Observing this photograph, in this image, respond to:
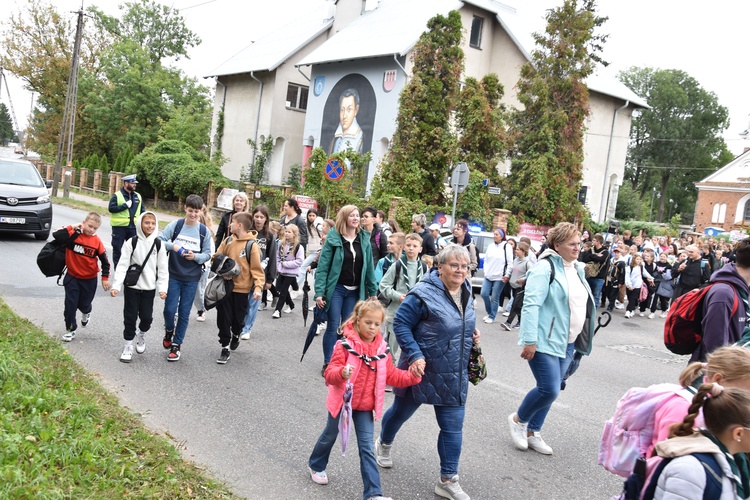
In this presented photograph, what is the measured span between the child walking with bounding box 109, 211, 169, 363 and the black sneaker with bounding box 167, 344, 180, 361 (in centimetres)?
38

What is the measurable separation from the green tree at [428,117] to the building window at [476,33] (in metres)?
5.51

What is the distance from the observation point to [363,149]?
31531mm

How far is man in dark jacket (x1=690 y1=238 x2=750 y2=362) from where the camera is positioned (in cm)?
425

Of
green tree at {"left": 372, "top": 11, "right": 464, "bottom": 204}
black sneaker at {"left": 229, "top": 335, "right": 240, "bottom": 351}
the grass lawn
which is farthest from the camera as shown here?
green tree at {"left": 372, "top": 11, "right": 464, "bottom": 204}

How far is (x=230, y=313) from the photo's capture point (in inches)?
289

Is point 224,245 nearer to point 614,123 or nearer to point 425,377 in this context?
point 425,377

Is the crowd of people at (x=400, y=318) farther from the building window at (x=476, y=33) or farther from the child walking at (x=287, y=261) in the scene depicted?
the building window at (x=476, y=33)

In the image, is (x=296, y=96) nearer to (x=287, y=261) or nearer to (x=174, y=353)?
(x=287, y=261)

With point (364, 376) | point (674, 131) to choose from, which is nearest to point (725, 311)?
point (364, 376)

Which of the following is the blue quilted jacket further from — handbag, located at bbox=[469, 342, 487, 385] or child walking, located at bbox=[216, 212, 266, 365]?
child walking, located at bbox=[216, 212, 266, 365]

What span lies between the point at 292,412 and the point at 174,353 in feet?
6.61

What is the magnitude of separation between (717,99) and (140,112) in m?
64.8

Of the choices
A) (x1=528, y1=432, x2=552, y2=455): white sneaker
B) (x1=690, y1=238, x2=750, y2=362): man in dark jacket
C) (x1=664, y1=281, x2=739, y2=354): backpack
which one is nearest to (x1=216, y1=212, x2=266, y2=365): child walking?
(x1=528, y1=432, x2=552, y2=455): white sneaker

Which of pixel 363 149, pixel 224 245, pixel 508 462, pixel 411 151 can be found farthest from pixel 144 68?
pixel 508 462
